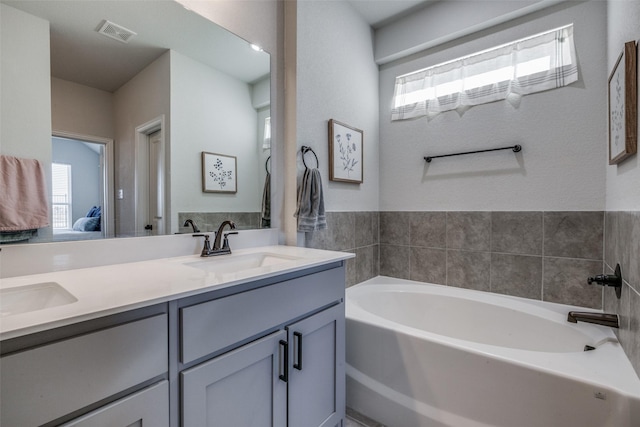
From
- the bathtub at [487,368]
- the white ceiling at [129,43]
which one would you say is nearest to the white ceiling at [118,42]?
the white ceiling at [129,43]

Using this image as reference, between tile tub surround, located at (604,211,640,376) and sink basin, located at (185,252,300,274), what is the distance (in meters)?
1.31

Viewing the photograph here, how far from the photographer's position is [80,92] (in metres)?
1.15

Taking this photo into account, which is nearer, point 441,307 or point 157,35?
point 157,35

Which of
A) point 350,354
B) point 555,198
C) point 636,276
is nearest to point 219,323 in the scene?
point 350,354

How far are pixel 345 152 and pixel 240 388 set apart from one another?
5.53 ft

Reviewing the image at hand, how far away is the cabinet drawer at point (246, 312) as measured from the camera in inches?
33.3

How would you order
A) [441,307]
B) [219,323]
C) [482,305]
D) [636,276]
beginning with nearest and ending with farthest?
[219,323], [636,276], [482,305], [441,307]

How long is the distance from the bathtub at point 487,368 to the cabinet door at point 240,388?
0.65 m

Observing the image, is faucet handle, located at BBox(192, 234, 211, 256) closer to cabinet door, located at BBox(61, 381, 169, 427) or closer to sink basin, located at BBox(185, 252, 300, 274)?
sink basin, located at BBox(185, 252, 300, 274)

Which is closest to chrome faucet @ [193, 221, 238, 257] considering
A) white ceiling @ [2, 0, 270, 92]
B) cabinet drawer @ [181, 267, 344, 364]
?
cabinet drawer @ [181, 267, 344, 364]

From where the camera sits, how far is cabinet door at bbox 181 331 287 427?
0.85m

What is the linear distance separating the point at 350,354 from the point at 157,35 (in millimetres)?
1892

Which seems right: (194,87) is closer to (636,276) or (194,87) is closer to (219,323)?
(219,323)

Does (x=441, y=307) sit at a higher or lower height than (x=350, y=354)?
higher
